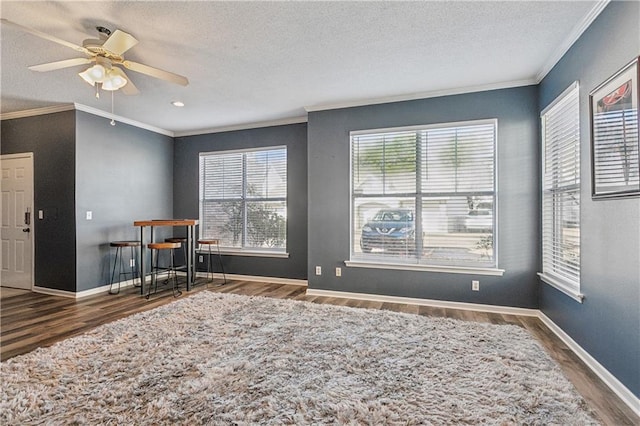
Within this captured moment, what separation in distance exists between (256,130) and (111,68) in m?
2.75

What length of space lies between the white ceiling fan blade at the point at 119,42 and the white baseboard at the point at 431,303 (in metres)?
3.35

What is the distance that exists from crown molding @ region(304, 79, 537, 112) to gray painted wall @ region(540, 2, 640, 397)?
27.7 inches

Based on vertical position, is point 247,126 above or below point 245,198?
above

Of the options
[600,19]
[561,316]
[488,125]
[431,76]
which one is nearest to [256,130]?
[431,76]

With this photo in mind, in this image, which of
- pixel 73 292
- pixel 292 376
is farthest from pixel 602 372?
pixel 73 292

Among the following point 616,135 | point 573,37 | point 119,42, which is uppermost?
point 573,37

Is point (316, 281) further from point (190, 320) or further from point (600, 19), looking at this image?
point (600, 19)

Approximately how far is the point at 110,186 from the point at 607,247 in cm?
573

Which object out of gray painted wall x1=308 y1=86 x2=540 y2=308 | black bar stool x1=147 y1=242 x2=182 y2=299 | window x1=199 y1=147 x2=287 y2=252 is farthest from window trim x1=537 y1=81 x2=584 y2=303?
black bar stool x1=147 y1=242 x2=182 y2=299

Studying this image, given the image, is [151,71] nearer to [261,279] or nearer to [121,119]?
[121,119]

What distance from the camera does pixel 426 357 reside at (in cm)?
236

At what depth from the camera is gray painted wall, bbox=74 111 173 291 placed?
4.22m

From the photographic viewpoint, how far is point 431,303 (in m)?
3.74

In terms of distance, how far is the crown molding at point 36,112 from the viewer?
4141 mm
